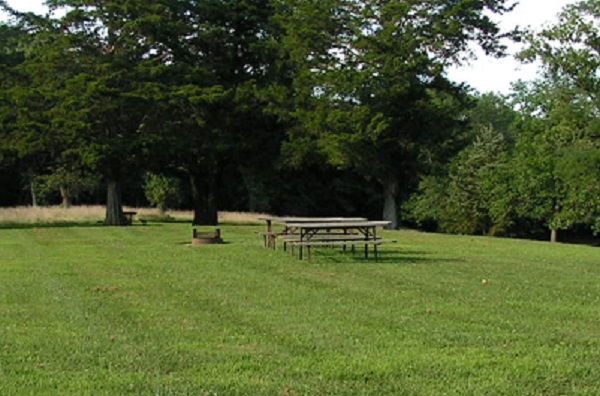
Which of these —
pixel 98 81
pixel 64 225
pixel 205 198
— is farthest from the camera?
pixel 205 198

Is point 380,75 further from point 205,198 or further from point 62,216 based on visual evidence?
point 62,216

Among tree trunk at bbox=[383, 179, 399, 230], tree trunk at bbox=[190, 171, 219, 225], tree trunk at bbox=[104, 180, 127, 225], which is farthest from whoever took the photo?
tree trunk at bbox=[190, 171, 219, 225]

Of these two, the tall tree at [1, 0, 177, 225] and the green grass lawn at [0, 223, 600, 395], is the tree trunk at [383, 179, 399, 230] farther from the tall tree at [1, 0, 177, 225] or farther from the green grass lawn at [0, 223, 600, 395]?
the green grass lawn at [0, 223, 600, 395]

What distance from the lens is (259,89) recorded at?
34.4 meters

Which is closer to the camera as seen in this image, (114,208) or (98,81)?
(98,81)

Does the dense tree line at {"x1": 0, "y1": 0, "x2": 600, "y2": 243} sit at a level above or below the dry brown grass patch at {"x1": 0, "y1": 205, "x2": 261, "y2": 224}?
above

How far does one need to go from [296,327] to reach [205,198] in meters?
28.8

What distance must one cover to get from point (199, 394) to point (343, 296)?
555 cm

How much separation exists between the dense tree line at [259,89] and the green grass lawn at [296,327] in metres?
16.0

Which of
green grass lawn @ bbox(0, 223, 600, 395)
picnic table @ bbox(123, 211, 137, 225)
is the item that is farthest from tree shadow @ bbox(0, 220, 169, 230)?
green grass lawn @ bbox(0, 223, 600, 395)

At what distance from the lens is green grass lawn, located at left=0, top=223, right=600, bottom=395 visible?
236 inches

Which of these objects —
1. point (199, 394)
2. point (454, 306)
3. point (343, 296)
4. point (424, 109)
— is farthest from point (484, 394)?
point (424, 109)

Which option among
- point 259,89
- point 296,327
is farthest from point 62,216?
point 296,327

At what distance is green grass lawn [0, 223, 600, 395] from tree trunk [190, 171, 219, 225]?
63.0ft
